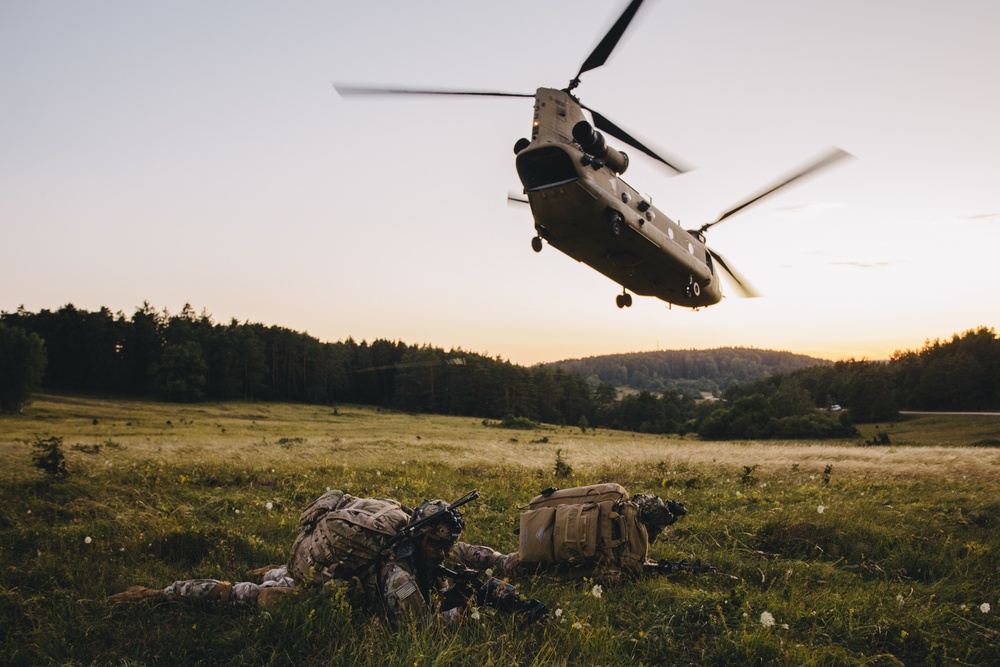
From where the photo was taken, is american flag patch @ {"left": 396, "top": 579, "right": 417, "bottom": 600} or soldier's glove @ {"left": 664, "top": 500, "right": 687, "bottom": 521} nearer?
american flag patch @ {"left": 396, "top": 579, "right": 417, "bottom": 600}

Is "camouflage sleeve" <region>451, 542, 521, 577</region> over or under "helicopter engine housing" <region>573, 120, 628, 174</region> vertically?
under

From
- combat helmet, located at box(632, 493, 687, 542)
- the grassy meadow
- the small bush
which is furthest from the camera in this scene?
the small bush

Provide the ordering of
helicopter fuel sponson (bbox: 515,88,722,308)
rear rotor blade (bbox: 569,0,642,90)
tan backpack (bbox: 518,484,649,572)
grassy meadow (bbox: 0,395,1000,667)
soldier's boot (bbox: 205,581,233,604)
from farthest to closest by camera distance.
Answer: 1. helicopter fuel sponson (bbox: 515,88,722,308)
2. rear rotor blade (bbox: 569,0,642,90)
3. tan backpack (bbox: 518,484,649,572)
4. soldier's boot (bbox: 205,581,233,604)
5. grassy meadow (bbox: 0,395,1000,667)

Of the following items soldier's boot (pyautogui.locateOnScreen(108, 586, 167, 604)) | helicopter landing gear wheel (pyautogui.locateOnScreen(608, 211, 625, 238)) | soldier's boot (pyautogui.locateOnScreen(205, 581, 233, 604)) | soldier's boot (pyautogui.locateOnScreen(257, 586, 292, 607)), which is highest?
helicopter landing gear wheel (pyautogui.locateOnScreen(608, 211, 625, 238))

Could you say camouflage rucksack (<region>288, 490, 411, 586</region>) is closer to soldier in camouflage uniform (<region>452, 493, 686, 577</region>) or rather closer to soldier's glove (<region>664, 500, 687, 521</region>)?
soldier in camouflage uniform (<region>452, 493, 686, 577</region>)

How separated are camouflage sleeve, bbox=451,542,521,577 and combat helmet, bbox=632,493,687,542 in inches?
64.9

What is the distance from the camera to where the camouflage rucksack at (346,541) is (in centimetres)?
493

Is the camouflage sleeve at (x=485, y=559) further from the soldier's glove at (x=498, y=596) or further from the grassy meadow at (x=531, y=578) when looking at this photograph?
the soldier's glove at (x=498, y=596)

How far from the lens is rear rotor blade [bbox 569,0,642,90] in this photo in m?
8.84

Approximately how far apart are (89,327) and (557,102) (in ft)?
293

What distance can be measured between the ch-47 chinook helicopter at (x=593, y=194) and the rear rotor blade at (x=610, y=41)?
2 centimetres

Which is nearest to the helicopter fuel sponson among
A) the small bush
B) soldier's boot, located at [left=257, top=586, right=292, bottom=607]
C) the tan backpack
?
the tan backpack

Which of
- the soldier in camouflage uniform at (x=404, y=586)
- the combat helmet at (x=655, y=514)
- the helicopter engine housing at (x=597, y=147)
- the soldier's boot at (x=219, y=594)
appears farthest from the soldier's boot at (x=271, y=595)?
the helicopter engine housing at (x=597, y=147)

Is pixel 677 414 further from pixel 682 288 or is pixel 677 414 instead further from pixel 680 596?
pixel 680 596
